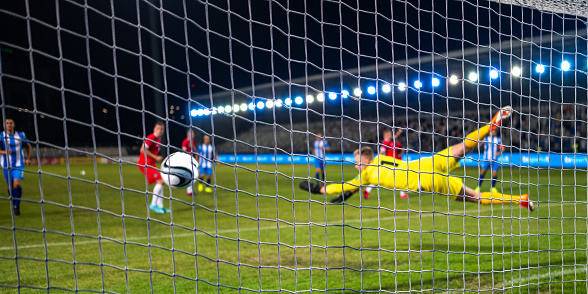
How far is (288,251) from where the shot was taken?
16.8ft

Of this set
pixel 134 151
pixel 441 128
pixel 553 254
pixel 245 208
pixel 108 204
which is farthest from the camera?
pixel 134 151

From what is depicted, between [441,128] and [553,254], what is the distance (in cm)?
2036

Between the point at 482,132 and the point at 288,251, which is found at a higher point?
the point at 482,132

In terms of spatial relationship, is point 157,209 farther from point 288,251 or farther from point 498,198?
point 498,198

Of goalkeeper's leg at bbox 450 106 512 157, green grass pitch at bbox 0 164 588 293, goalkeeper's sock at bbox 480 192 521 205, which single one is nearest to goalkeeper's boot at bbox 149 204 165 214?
green grass pitch at bbox 0 164 588 293

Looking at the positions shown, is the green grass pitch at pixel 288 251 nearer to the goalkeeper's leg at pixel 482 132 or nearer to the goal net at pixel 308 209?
the goal net at pixel 308 209

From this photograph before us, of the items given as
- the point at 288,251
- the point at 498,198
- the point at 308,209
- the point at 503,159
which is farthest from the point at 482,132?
the point at 503,159

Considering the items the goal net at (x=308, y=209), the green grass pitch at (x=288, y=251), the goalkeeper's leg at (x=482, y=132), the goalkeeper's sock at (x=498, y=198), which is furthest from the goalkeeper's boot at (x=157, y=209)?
the goalkeeper's sock at (x=498, y=198)

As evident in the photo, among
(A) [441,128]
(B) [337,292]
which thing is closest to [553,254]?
(B) [337,292]

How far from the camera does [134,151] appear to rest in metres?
41.7

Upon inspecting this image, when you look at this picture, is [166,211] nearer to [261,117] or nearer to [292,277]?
[292,277]

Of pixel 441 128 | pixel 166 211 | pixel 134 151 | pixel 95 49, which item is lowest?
pixel 166 211

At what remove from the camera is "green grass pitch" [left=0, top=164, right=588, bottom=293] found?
10.6 ft

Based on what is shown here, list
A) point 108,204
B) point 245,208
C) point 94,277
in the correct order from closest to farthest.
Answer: point 94,277 < point 245,208 < point 108,204
